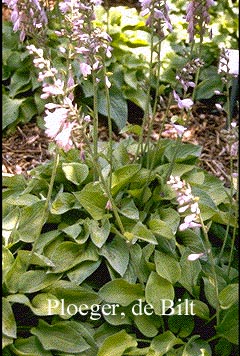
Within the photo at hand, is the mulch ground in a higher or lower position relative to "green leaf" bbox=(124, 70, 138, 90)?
lower

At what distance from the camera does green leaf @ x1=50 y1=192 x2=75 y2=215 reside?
12.2ft

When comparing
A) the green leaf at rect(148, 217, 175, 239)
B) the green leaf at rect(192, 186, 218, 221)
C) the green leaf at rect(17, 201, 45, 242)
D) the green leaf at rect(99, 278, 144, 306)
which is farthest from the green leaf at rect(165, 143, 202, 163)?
the green leaf at rect(99, 278, 144, 306)

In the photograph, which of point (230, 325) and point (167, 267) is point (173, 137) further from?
point (230, 325)

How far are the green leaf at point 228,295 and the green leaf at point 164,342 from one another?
29 cm

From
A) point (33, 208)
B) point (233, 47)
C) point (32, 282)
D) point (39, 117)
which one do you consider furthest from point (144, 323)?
point (233, 47)

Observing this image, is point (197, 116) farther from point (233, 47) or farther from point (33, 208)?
point (33, 208)

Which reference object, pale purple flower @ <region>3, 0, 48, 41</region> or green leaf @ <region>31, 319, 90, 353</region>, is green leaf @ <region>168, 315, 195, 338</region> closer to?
green leaf @ <region>31, 319, 90, 353</region>

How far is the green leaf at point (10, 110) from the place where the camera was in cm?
542

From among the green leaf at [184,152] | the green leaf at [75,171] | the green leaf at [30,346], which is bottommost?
the green leaf at [30,346]

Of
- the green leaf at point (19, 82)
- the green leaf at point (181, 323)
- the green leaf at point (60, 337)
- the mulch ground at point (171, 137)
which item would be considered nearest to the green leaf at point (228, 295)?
the green leaf at point (181, 323)

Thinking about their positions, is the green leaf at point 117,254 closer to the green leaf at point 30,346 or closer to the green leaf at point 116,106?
the green leaf at point 30,346

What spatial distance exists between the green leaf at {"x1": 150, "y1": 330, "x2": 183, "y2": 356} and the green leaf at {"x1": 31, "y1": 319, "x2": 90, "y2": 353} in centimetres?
33

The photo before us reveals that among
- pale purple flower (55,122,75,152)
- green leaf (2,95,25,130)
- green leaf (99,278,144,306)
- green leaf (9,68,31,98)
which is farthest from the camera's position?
green leaf (9,68,31,98)

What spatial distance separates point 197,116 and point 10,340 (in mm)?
3272
